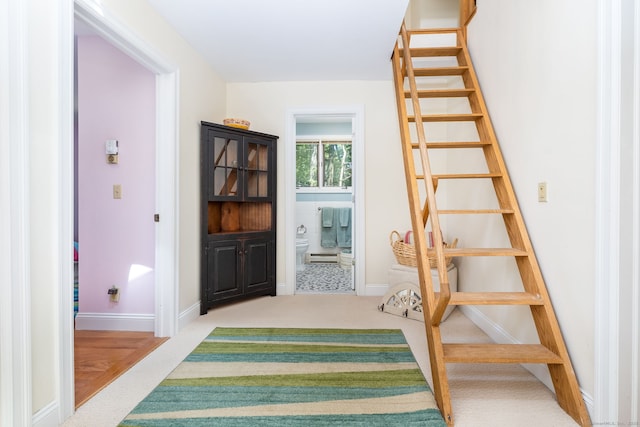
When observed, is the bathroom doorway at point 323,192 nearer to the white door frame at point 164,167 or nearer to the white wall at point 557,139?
the white door frame at point 164,167

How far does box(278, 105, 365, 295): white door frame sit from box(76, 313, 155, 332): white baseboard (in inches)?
56.4

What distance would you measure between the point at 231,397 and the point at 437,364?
1.03 m

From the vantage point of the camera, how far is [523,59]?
2109mm

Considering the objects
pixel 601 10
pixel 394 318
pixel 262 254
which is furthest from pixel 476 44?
pixel 262 254

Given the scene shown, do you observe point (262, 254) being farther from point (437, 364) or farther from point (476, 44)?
point (476, 44)

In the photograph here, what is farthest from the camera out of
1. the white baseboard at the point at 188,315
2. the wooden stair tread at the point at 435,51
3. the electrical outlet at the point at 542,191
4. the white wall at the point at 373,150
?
the white wall at the point at 373,150

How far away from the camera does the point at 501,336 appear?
241 centimetres

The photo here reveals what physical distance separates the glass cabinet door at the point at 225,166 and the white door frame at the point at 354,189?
0.65 meters

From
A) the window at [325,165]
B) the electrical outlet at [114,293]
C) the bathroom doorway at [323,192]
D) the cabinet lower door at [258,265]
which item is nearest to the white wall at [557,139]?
the cabinet lower door at [258,265]

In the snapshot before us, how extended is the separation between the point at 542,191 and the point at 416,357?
123 cm

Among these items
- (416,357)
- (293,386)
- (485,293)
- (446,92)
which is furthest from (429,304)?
(446,92)

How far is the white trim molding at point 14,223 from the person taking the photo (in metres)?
1.32

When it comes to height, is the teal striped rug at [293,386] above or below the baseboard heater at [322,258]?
below

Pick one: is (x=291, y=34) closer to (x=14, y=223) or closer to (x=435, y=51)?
(x=435, y=51)
